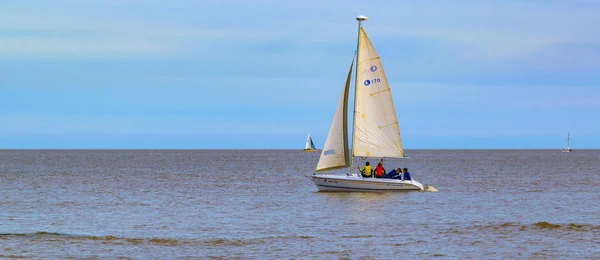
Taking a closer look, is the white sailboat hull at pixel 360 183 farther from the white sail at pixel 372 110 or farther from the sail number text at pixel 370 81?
the sail number text at pixel 370 81

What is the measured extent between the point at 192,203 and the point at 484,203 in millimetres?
19219

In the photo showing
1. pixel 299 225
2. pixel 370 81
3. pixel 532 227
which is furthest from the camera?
pixel 370 81

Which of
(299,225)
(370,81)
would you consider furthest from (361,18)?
(299,225)

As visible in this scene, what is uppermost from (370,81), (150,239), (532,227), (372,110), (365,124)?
(370,81)

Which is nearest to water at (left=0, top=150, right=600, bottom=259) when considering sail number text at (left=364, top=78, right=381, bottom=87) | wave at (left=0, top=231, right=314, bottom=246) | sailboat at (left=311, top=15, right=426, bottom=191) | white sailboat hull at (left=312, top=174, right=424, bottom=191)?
wave at (left=0, top=231, right=314, bottom=246)

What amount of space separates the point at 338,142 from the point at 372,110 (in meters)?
3.28

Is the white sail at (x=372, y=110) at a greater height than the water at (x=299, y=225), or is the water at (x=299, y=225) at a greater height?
the white sail at (x=372, y=110)

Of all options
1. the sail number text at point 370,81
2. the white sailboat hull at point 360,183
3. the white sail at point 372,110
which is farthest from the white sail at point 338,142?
the white sailboat hull at point 360,183

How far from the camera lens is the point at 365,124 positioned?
56.9m

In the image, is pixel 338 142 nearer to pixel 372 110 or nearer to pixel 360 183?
pixel 372 110

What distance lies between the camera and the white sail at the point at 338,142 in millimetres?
56781

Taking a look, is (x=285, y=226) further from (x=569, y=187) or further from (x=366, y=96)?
(x=569, y=187)

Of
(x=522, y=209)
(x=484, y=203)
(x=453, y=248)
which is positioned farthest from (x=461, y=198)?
(x=453, y=248)

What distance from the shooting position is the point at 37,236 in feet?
111
